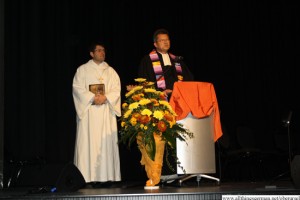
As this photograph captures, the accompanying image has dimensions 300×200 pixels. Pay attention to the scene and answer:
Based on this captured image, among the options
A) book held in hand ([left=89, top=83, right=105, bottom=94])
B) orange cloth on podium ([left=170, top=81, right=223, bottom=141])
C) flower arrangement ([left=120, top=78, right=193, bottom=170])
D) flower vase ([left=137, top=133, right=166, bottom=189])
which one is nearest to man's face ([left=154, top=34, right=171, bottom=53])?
orange cloth on podium ([left=170, top=81, right=223, bottom=141])

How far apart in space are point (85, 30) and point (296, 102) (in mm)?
3146

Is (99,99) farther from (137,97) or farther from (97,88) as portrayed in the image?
(137,97)

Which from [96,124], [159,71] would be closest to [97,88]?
[96,124]

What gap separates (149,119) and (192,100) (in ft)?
2.42

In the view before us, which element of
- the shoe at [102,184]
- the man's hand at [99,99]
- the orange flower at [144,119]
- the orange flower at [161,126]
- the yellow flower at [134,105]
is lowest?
the shoe at [102,184]

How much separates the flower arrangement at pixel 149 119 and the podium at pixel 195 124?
1.20ft

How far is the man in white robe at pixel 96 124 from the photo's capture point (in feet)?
20.1

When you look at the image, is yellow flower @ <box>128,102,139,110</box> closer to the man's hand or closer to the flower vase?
the flower vase

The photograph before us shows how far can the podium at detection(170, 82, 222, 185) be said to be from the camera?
16.7 ft

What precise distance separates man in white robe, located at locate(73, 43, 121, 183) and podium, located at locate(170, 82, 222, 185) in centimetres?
119

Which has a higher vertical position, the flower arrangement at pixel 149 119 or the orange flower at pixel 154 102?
the orange flower at pixel 154 102

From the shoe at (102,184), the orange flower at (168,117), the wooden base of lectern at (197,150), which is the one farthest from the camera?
the shoe at (102,184)

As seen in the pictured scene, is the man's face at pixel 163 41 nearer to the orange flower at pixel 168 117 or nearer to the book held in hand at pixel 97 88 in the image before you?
the book held in hand at pixel 97 88

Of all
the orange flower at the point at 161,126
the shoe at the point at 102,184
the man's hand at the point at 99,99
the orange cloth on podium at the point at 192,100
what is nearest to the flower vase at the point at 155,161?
the orange flower at the point at 161,126
